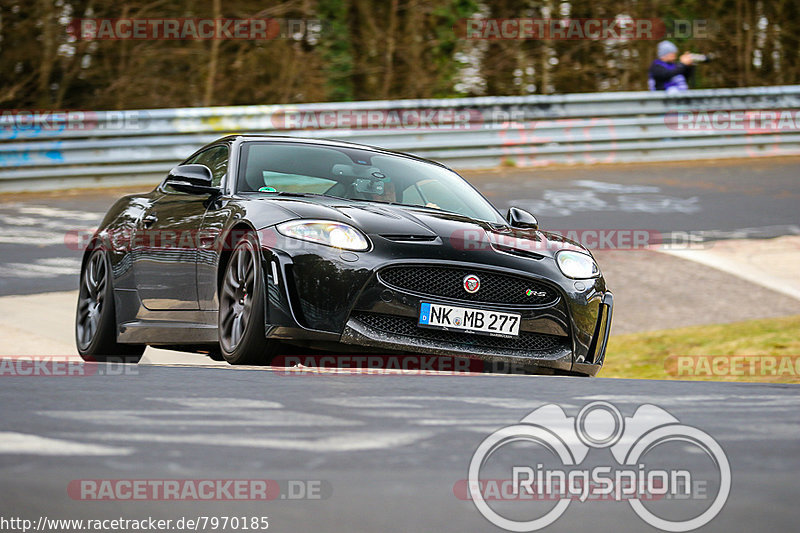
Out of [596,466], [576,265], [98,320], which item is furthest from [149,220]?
[596,466]

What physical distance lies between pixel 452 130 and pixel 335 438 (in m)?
13.4

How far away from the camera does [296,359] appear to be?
5.87 meters

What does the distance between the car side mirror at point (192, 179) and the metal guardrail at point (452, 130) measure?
30.4 ft

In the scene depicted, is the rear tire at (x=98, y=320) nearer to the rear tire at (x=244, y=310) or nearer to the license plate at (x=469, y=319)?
the rear tire at (x=244, y=310)

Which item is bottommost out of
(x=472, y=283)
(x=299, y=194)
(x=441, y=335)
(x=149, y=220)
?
(x=441, y=335)

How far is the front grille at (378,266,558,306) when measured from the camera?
559 centimetres

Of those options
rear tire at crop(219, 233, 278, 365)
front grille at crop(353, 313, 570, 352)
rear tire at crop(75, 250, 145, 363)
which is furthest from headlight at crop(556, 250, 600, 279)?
rear tire at crop(75, 250, 145, 363)

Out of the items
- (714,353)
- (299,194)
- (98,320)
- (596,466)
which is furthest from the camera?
(714,353)

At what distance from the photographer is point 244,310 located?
572cm

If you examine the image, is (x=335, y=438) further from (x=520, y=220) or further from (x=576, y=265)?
(x=520, y=220)

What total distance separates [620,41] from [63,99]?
31.2 ft

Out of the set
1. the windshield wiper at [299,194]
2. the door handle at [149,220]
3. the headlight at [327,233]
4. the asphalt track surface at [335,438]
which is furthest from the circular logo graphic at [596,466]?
the door handle at [149,220]

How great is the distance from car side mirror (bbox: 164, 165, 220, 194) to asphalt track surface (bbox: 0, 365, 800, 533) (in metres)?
1.42

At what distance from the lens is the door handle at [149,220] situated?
23.3 feet
